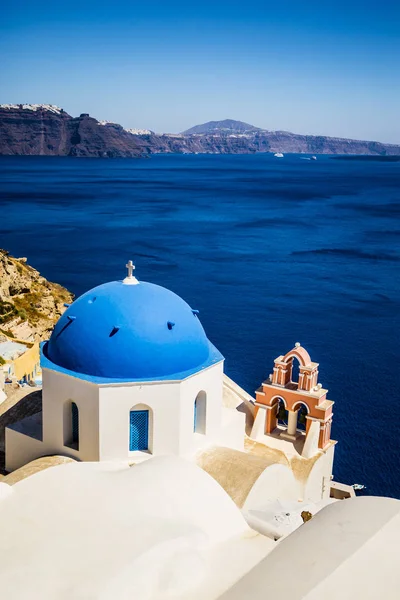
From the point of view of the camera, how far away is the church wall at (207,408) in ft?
37.8

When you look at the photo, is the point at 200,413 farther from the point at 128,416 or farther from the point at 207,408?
the point at 128,416

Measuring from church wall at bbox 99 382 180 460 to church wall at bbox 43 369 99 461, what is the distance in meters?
0.18

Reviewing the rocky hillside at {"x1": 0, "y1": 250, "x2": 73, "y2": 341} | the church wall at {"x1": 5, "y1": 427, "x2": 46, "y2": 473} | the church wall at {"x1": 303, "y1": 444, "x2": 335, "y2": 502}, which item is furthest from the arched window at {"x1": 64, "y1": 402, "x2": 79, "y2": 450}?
the rocky hillside at {"x1": 0, "y1": 250, "x2": 73, "y2": 341}

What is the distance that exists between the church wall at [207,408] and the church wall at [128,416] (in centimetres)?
15

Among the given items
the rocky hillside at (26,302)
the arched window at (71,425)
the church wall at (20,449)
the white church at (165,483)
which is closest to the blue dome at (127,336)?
the white church at (165,483)

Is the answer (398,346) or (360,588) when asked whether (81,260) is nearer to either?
(398,346)

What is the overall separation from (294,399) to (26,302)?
19266mm

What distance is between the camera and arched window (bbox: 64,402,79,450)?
11.7 meters

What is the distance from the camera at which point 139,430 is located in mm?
11500

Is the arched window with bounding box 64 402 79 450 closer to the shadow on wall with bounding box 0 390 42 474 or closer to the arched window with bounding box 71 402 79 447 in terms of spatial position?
the arched window with bounding box 71 402 79 447

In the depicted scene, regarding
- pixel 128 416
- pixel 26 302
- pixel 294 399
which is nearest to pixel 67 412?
pixel 128 416

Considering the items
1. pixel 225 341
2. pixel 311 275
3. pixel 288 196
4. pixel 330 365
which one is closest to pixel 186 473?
pixel 330 365

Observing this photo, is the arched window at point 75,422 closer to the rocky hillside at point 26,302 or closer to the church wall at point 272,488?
the church wall at point 272,488

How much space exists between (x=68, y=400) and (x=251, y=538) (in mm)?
5175
